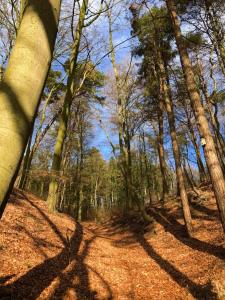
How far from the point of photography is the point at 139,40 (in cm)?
1552

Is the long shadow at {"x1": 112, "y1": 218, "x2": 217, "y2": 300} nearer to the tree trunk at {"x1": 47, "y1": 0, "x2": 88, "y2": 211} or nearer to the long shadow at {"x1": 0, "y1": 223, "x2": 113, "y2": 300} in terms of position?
the long shadow at {"x1": 0, "y1": 223, "x2": 113, "y2": 300}

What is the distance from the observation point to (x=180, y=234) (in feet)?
33.0

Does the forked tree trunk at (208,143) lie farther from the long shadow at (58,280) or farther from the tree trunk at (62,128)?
the tree trunk at (62,128)

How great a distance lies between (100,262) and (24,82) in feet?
21.9

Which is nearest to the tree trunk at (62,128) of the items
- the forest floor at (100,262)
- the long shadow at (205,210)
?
the forest floor at (100,262)

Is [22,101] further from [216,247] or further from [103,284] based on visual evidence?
[216,247]

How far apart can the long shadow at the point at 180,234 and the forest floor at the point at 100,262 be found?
36 mm

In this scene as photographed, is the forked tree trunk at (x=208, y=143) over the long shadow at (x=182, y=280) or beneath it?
over

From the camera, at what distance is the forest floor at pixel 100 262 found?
4.90 meters

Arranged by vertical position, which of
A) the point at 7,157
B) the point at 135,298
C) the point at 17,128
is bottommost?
the point at 135,298

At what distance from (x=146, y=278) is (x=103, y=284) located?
44.0 inches

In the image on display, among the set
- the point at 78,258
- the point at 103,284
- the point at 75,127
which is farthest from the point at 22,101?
the point at 75,127

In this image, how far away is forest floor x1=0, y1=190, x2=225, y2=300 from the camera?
4.90 meters

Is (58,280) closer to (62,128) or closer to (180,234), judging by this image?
(180,234)
